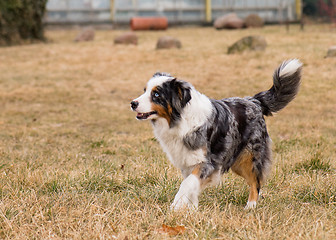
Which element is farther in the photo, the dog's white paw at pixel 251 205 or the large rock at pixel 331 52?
the large rock at pixel 331 52

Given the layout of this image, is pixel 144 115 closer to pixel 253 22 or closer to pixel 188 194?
pixel 188 194

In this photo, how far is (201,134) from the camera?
421 cm

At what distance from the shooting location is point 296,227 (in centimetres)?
349

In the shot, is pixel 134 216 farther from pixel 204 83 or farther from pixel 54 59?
pixel 54 59

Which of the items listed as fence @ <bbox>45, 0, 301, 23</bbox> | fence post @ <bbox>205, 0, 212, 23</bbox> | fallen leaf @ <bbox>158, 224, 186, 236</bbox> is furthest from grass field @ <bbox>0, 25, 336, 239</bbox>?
fence post @ <bbox>205, 0, 212, 23</bbox>

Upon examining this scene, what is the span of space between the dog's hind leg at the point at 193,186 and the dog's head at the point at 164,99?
0.49 metres

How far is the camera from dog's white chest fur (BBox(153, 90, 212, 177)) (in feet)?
13.7

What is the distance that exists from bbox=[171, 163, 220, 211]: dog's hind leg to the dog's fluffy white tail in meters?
1.09

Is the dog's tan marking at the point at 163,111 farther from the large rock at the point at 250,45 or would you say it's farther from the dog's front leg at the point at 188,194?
the large rock at the point at 250,45

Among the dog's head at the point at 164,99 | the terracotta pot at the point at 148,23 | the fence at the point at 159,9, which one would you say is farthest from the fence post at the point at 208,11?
the dog's head at the point at 164,99

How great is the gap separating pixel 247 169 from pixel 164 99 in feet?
3.80

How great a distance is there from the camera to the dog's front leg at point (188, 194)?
397 centimetres

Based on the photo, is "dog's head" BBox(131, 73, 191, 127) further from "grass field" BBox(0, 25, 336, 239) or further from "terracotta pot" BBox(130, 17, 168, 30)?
"terracotta pot" BBox(130, 17, 168, 30)

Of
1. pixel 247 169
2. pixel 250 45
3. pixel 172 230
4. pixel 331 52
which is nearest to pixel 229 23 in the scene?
pixel 250 45
